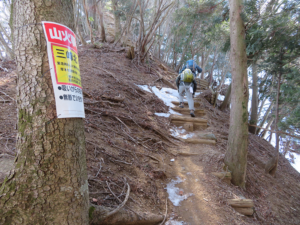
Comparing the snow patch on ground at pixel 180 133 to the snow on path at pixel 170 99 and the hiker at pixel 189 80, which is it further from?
the hiker at pixel 189 80

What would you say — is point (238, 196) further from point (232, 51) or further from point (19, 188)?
point (19, 188)

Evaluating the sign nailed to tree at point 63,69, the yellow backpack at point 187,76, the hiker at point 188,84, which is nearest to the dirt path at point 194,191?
the hiker at point 188,84

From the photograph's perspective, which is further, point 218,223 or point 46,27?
point 218,223

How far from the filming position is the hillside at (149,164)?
2715 millimetres

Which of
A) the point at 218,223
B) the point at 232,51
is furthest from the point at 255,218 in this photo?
the point at 232,51

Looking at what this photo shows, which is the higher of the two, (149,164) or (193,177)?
(149,164)

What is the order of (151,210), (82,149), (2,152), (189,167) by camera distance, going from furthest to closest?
1. (189,167)
2. (151,210)
3. (2,152)
4. (82,149)

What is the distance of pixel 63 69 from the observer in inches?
54.4

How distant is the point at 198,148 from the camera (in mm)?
5172

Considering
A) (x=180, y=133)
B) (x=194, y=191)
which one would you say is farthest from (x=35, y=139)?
(x=180, y=133)

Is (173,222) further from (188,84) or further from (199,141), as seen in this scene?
(188,84)

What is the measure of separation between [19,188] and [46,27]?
1212 millimetres

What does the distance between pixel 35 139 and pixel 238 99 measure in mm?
4134

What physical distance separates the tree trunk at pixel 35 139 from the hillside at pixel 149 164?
86 cm
